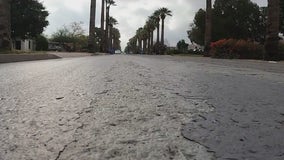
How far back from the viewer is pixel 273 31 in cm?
2414

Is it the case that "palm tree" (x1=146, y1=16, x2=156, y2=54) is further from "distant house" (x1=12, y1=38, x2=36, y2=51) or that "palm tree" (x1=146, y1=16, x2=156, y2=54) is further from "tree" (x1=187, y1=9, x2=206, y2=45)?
"distant house" (x1=12, y1=38, x2=36, y2=51)

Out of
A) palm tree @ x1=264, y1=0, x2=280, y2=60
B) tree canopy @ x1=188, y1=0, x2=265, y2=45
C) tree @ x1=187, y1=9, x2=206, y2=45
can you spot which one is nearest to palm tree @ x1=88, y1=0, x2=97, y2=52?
palm tree @ x1=264, y1=0, x2=280, y2=60

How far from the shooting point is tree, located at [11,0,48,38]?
50.9 metres

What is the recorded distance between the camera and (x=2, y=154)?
2303mm

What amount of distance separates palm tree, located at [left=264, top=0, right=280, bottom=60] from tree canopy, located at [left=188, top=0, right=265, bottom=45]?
38280 millimetres

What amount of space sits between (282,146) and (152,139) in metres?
0.71

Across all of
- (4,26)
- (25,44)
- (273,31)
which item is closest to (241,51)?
(273,31)

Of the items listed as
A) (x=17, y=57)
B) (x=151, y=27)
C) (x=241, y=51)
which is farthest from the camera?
(x=151, y=27)

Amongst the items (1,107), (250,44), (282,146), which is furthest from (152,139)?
(250,44)

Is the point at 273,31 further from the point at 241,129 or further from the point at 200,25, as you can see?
the point at 200,25

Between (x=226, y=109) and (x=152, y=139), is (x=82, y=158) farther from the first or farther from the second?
(x=226, y=109)

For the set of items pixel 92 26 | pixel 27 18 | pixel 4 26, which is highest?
pixel 27 18

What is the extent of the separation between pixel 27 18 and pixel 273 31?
112 ft

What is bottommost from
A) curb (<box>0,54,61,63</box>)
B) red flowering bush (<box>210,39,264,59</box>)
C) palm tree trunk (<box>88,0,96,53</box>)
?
curb (<box>0,54,61,63</box>)
